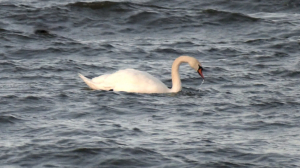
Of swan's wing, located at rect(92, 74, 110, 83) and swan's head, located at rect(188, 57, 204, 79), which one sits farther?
swan's head, located at rect(188, 57, 204, 79)

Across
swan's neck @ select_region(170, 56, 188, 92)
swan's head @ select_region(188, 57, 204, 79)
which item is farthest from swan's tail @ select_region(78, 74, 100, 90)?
swan's head @ select_region(188, 57, 204, 79)

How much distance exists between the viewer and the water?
8391mm

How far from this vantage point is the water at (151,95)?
8.39 m

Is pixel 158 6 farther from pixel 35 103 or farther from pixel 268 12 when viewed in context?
pixel 35 103

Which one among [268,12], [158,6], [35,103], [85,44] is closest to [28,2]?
[158,6]

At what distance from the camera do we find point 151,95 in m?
11.7

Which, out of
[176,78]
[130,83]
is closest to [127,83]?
[130,83]

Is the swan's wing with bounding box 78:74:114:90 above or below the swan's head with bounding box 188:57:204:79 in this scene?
below

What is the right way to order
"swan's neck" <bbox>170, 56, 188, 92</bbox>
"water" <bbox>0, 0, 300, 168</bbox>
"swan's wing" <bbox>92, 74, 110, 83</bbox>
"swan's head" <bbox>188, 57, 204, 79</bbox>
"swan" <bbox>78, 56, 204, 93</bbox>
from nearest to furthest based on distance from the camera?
"water" <bbox>0, 0, 300, 168</bbox>, "swan" <bbox>78, 56, 204, 93</bbox>, "swan's wing" <bbox>92, 74, 110, 83</bbox>, "swan's neck" <bbox>170, 56, 188, 92</bbox>, "swan's head" <bbox>188, 57, 204, 79</bbox>

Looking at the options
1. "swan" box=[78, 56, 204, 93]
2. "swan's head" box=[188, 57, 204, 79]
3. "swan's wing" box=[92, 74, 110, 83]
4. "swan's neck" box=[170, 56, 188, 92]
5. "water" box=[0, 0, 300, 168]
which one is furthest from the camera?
"swan's head" box=[188, 57, 204, 79]

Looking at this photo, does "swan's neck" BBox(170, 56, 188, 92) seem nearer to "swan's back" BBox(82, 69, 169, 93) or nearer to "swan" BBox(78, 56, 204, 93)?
"swan" BBox(78, 56, 204, 93)

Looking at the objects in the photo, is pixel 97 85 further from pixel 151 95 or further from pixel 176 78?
pixel 176 78

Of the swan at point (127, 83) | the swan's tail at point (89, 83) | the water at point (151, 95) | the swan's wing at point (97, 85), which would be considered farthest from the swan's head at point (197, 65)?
the swan's tail at point (89, 83)

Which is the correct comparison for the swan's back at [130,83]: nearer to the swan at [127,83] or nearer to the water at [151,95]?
the swan at [127,83]
